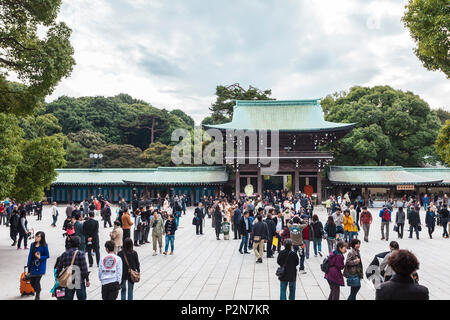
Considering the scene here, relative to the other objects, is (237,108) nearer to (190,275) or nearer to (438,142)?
(438,142)

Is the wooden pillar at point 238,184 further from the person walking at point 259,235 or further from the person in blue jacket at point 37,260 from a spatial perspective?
the person in blue jacket at point 37,260

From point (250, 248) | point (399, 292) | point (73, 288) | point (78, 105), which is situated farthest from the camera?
point (78, 105)

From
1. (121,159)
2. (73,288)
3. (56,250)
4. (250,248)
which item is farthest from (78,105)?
(73,288)

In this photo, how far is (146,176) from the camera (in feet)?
118

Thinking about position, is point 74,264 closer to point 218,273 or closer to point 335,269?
point 218,273

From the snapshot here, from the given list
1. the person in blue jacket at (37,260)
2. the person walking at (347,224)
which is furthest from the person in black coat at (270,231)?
the person in blue jacket at (37,260)

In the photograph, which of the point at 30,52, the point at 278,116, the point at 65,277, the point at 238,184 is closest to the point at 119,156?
the point at 238,184

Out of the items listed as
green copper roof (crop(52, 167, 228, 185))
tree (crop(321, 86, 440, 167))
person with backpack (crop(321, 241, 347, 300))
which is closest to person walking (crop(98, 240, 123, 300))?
person with backpack (crop(321, 241, 347, 300))

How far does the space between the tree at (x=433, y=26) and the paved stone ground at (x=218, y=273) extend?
6.53 metres

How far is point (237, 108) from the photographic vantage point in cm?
3869

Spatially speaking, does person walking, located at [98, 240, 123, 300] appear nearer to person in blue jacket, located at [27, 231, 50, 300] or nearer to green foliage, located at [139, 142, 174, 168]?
person in blue jacket, located at [27, 231, 50, 300]

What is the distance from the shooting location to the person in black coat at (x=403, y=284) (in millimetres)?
3426

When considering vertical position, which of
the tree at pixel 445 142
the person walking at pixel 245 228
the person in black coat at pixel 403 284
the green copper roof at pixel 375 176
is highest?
the tree at pixel 445 142
